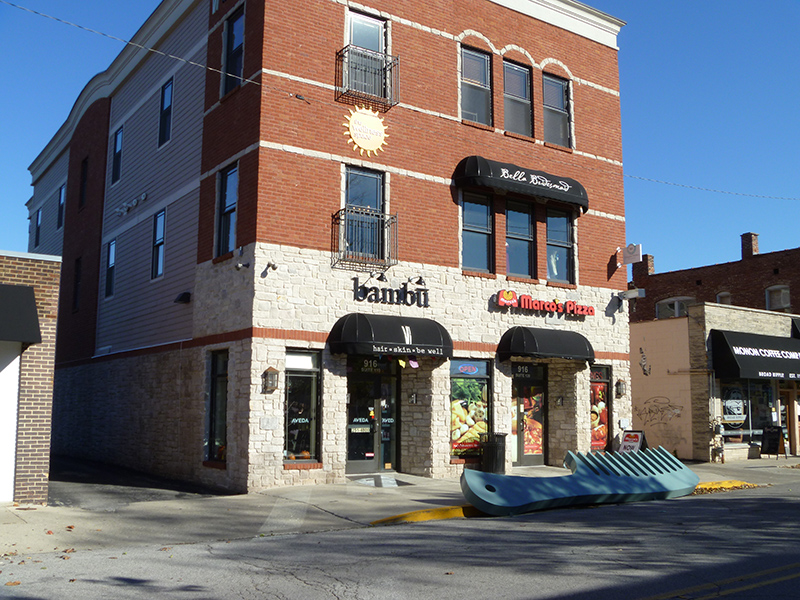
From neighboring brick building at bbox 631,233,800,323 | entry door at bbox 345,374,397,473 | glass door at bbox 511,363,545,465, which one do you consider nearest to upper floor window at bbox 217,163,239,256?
entry door at bbox 345,374,397,473

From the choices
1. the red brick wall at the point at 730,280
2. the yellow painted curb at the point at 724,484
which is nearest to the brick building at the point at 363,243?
the yellow painted curb at the point at 724,484

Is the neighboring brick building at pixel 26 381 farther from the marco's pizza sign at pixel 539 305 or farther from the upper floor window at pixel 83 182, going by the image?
the upper floor window at pixel 83 182

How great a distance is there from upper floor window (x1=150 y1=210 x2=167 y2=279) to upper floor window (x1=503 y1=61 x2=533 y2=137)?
9.58 metres

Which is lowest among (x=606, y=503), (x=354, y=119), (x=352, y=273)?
(x=606, y=503)

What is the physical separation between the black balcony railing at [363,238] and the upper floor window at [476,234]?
7.52 feet

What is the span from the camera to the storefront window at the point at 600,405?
20391mm

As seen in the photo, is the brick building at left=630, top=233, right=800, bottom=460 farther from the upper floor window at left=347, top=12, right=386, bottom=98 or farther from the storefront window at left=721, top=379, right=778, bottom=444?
the upper floor window at left=347, top=12, right=386, bottom=98

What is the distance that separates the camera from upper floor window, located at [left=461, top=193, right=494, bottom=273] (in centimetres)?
1859

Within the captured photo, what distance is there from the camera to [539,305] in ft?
63.3

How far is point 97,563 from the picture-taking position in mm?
8625

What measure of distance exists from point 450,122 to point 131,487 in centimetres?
1123

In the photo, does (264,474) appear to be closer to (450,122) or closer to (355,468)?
(355,468)

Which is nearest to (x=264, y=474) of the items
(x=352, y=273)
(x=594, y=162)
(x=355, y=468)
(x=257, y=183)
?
(x=355, y=468)

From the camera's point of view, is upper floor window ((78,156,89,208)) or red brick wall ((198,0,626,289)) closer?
red brick wall ((198,0,626,289))
